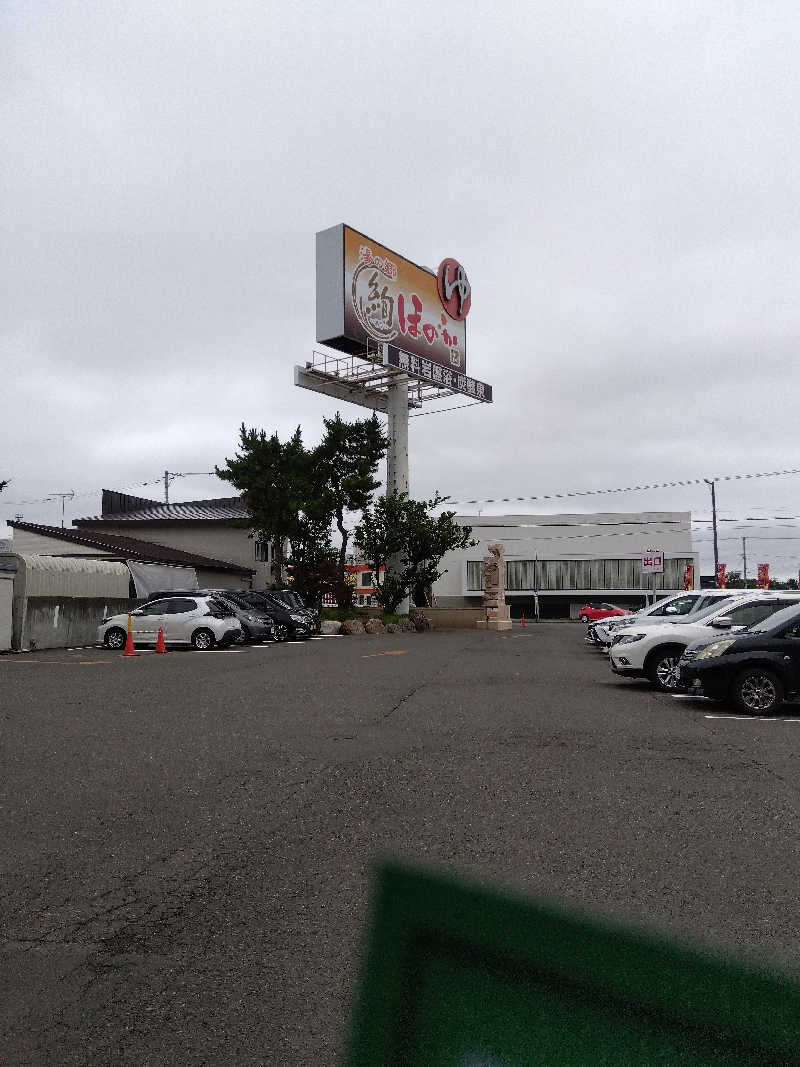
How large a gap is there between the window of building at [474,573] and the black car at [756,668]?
71175 millimetres

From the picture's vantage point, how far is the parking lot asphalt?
125 inches

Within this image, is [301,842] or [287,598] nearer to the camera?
[301,842]

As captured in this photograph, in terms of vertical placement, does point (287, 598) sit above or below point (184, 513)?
below

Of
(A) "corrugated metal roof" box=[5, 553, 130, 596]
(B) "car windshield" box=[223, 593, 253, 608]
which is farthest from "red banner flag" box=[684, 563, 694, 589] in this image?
(A) "corrugated metal roof" box=[5, 553, 130, 596]

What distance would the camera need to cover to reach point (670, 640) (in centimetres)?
1362

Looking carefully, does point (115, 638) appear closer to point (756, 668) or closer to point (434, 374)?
point (756, 668)

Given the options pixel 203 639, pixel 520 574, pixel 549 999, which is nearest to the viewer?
pixel 549 999

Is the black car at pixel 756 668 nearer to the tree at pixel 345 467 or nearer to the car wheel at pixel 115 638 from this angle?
the car wheel at pixel 115 638

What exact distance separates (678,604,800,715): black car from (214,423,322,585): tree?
Result: 30214 millimetres

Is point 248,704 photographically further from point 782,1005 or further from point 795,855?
point 782,1005

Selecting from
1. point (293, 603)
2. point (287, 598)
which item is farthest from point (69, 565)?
point (293, 603)

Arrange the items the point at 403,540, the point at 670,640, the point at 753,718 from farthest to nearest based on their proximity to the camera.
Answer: the point at 403,540, the point at 670,640, the point at 753,718

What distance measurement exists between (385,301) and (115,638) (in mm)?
24127

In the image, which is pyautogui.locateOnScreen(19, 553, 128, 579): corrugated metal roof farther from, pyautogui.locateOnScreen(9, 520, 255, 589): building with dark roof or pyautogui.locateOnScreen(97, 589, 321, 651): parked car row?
pyautogui.locateOnScreen(9, 520, 255, 589): building with dark roof
